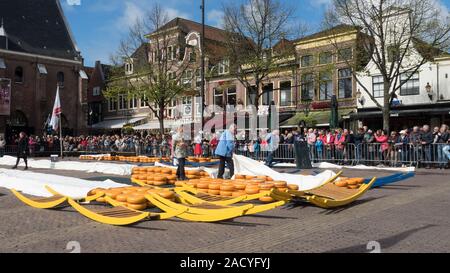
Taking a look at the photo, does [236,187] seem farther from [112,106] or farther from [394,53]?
[112,106]

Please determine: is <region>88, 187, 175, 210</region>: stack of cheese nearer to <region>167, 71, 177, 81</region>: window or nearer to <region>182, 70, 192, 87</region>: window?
<region>167, 71, 177, 81</region>: window

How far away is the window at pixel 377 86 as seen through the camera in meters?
31.4

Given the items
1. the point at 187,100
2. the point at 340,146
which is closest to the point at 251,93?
the point at 187,100

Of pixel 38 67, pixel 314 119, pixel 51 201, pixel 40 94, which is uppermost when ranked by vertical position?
pixel 38 67

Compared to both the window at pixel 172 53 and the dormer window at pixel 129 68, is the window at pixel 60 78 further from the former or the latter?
the window at pixel 172 53

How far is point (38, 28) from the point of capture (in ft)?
164

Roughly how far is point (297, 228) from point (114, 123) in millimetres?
46314

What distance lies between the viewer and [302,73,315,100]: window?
33.6 m

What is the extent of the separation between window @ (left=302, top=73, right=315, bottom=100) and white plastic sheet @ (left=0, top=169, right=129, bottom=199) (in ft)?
80.3

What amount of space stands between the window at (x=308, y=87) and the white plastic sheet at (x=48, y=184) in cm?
2448
